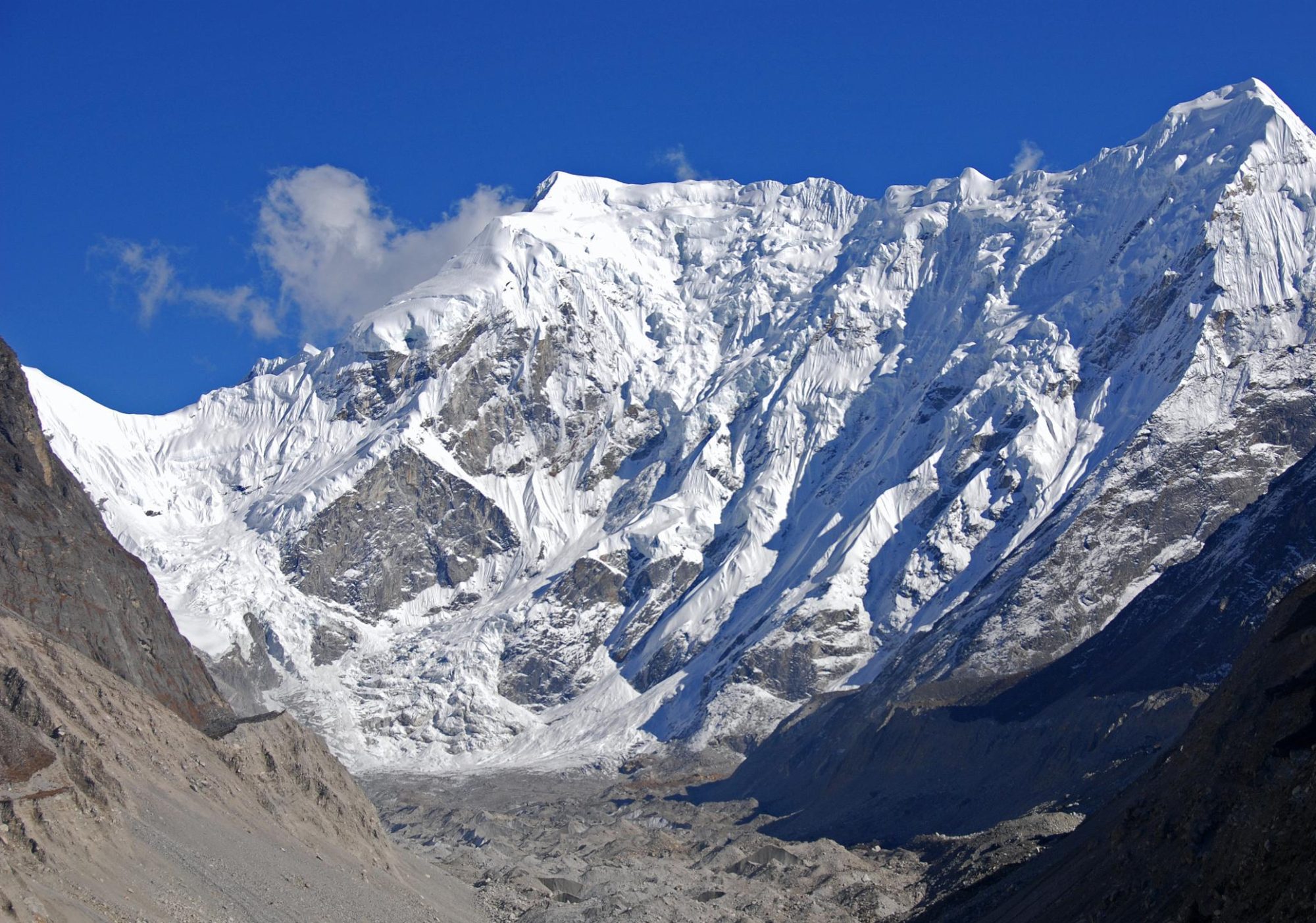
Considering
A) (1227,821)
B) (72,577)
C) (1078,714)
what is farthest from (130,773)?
(1078,714)

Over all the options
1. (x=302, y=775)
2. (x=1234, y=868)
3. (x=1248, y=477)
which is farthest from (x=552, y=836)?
(x=1234, y=868)

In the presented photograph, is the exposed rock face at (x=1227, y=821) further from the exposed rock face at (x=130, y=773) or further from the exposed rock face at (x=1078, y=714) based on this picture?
the exposed rock face at (x=1078, y=714)

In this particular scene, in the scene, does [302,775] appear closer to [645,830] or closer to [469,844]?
[469,844]

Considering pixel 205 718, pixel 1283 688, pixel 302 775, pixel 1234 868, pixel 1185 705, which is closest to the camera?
pixel 1234 868

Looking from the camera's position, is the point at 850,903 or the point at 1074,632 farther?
the point at 1074,632

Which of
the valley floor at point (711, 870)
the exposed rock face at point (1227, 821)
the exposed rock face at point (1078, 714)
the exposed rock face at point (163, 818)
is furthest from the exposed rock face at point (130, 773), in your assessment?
the exposed rock face at point (1078, 714)

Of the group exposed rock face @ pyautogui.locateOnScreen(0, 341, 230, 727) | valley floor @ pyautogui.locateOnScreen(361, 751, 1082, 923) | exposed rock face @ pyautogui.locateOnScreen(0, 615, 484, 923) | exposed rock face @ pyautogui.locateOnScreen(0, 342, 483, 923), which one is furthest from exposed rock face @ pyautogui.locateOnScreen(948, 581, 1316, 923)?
exposed rock face @ pyautogui.locateOnScreen(0, 341, 230, 727)
